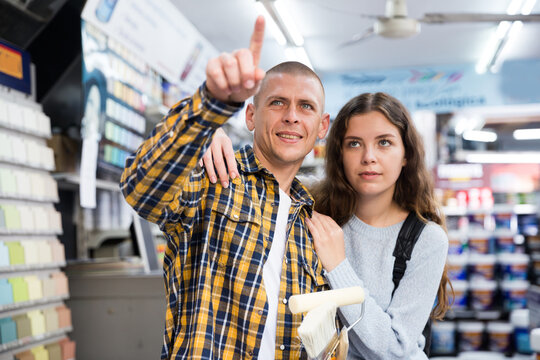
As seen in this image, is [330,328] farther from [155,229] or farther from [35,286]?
[155,229]

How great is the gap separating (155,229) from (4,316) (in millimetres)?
1576

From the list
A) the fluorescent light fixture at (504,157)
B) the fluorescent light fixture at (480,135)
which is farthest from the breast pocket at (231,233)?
the fluorescent light fixture at (480,135)

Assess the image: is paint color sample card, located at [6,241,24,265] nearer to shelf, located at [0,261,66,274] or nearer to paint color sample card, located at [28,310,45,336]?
shelf, located at [0,261,66,274]

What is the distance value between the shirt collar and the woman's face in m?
0.19

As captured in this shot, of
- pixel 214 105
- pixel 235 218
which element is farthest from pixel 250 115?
pixel 214 105

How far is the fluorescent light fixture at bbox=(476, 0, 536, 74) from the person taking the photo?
7355 millimetres

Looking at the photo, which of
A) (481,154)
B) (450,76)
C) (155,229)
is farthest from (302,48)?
(481,154)

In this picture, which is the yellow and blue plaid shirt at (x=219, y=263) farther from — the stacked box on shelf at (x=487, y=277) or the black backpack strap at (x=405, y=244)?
the stacked box on shelf at (x=487, y=277)

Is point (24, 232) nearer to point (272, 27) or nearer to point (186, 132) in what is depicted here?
point (186, 132)

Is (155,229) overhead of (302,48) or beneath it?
beneath

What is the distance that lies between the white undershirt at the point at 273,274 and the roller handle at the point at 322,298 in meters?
0.28

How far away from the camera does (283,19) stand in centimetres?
739

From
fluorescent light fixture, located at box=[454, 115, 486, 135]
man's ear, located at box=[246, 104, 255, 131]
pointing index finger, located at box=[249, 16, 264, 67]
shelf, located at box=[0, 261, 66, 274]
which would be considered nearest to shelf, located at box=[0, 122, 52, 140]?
shelf, located at box=[0, 261, 66, 274]

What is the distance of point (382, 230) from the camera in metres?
1.84
